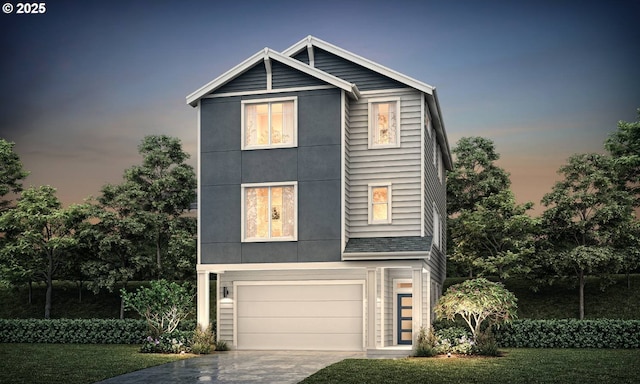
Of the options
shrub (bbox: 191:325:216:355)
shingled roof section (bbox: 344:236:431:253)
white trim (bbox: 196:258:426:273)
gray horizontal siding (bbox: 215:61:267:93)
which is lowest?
shrub (bbox: 191:325:216:355)

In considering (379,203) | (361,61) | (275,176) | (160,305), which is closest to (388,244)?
(379,203)

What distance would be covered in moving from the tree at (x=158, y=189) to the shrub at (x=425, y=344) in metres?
16.5

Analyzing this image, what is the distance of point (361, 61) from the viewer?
84.1ft

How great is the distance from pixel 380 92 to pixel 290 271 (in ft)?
21.8

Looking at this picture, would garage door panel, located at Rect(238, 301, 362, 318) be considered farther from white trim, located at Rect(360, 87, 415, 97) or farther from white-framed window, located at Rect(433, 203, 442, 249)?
white trim, located at Rect(360, 87, 415, 97)

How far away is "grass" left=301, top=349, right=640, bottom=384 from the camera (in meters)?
17.3

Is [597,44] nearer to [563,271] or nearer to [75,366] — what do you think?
[563,271]

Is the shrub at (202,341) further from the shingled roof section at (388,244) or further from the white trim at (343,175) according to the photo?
the shingled roof section at (388,244)

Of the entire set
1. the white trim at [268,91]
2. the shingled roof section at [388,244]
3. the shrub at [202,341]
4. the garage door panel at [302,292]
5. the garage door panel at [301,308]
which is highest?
the white trim at [268,91]

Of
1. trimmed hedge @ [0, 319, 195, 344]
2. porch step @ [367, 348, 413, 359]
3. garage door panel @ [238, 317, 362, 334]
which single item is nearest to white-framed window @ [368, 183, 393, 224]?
garage door panel @ [238, 317, 362, 334]

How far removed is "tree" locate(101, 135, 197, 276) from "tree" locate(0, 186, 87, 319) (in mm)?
2073

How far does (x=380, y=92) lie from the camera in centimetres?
2548

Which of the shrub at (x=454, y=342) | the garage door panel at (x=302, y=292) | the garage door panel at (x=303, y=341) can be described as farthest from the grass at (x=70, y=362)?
the shrub at (x=454, y=342)

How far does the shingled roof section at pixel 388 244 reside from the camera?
23828mm
